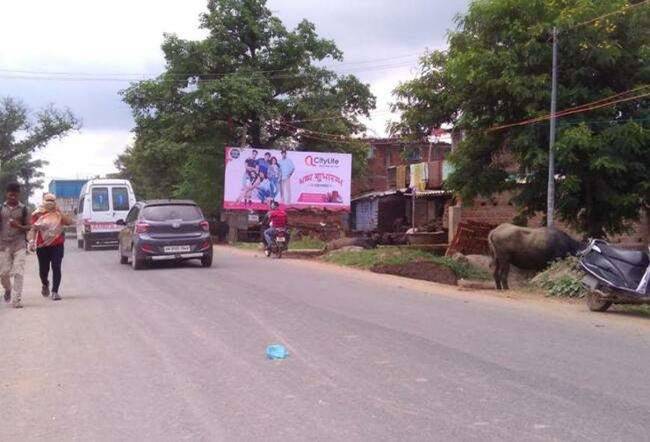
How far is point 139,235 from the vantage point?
17734 mm

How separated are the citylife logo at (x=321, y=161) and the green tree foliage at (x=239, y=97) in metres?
2.76

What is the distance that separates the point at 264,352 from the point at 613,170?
1141 centimetres

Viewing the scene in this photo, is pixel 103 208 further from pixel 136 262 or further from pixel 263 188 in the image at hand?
pixel 136 262

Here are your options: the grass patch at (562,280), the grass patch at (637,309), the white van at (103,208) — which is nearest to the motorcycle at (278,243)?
the white van at (103,208)

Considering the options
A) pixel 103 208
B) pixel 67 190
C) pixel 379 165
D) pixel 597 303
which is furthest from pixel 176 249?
pixel 379 165

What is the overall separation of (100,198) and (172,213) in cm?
1213

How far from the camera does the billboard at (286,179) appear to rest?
33.1 m

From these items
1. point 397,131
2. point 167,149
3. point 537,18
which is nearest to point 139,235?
point 397,131

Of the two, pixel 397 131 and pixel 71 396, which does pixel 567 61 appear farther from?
pixel 71 396

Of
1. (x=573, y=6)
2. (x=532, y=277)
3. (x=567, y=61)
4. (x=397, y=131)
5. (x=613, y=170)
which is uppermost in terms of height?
(x=573, y=6)

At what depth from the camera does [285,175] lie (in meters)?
33.9

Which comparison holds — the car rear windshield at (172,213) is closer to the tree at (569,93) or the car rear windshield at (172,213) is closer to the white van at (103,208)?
the tree at (569,93)

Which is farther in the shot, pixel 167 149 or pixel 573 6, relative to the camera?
pixel 167 149

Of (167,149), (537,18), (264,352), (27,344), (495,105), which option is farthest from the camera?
(167,149)
